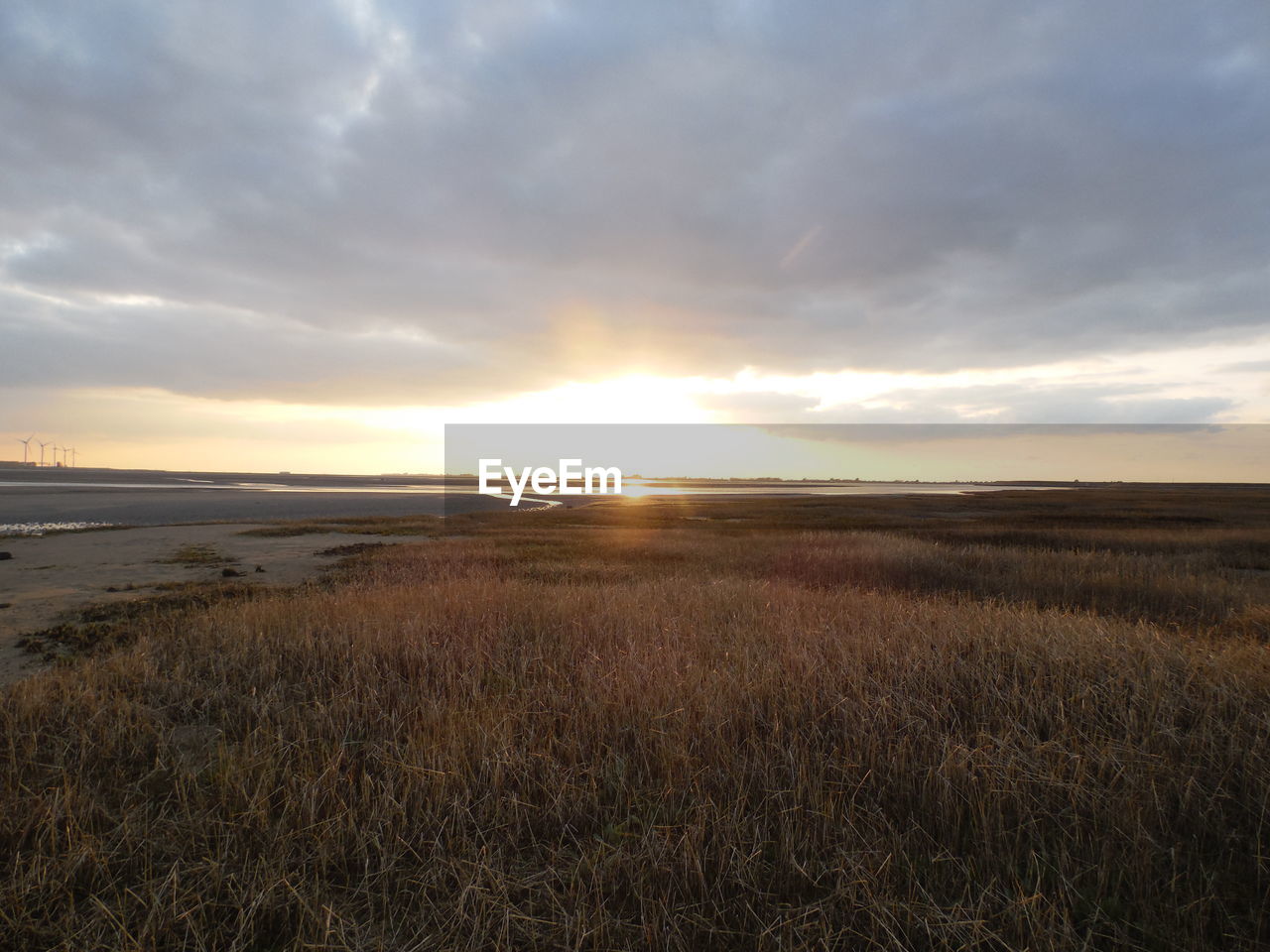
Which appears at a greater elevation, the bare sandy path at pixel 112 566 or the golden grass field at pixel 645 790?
the golden grass field at pixel 645 790

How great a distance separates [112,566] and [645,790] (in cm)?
1926

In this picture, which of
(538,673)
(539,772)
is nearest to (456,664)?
(538,673)

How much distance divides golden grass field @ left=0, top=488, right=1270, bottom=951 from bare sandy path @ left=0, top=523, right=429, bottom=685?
4633 millimetres

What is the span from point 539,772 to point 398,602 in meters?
6.19

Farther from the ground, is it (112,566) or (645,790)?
(645,790)

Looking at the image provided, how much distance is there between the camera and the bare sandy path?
403 inches

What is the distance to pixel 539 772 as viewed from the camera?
165 inches

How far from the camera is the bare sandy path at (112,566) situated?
10.2m

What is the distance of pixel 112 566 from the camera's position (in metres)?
16.1

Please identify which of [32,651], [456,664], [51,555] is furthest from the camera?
[51,555]

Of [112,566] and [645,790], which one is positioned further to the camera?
[112,566]

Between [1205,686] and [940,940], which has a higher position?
[1205,686]

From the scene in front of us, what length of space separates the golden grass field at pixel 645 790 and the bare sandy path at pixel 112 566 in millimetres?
4633

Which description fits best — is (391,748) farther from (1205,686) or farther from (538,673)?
(1205,686)
